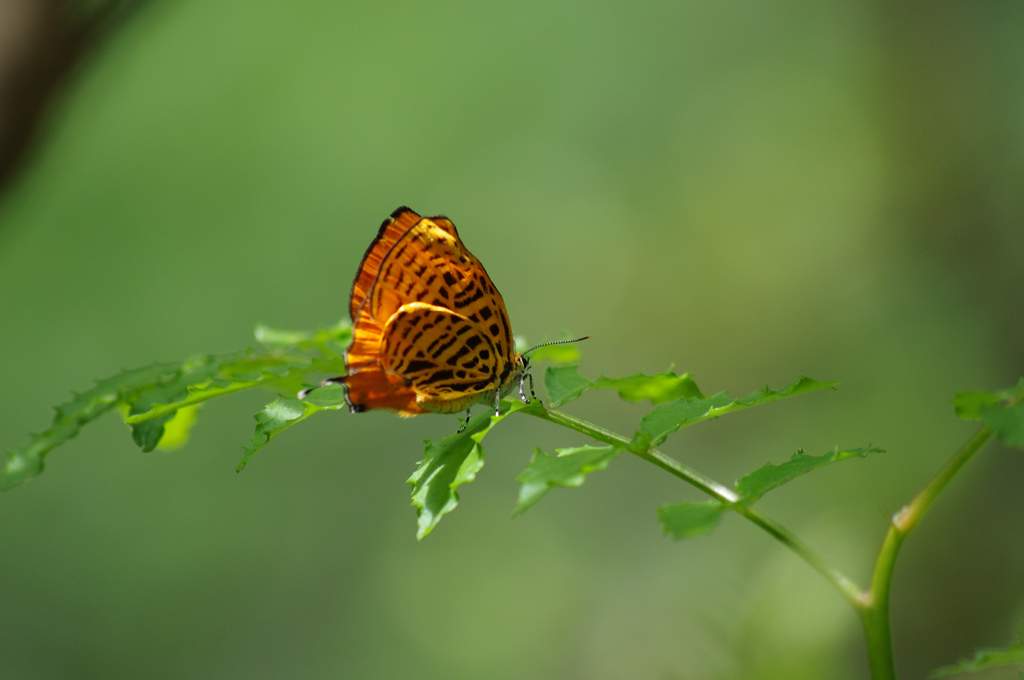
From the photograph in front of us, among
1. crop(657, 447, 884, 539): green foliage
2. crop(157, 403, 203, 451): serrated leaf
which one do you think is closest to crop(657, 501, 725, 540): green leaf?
crop(657, 447, 884, 539): green foliage

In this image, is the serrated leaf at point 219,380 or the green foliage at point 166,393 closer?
the green foliage at point 166,393

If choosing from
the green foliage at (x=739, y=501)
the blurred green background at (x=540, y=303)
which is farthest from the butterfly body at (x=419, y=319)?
the blurred green background at (x=540, y=303)

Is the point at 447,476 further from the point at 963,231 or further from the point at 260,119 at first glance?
the point at 260,119

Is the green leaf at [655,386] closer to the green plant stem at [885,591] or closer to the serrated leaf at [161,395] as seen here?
the green plant stem at [885,591]

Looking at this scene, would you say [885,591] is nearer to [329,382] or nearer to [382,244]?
[329,382]

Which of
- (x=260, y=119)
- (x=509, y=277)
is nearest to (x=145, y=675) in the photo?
(x=509, y=277)

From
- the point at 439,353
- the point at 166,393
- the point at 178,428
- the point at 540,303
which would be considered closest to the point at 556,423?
the point at 439,353
